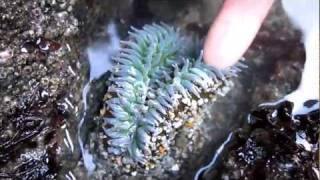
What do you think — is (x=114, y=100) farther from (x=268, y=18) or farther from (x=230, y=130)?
(x=268, y=18)

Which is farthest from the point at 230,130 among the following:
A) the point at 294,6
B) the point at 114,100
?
the point at 294,6

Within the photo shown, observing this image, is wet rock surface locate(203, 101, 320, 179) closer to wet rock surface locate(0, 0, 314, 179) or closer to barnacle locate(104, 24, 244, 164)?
wet rock surface locate(0, 0, 314, 179)

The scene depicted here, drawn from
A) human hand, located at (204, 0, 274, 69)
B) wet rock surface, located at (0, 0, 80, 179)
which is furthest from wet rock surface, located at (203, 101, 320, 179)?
wet rock surface, located at (0, 0, 80, 179)

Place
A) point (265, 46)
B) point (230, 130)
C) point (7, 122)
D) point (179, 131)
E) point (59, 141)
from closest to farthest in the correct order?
point (7, 122)
point (59, 141)
point (179, 131)
point (230, 130)
point (265, 46)

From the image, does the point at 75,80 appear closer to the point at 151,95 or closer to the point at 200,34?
the point at 151,95

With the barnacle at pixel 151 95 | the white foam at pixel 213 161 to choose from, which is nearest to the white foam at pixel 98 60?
the barnacle at pixel 151 95

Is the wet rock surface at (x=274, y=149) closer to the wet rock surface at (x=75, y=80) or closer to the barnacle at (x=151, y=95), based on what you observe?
the wet rock surface at (x=75, y=80)
